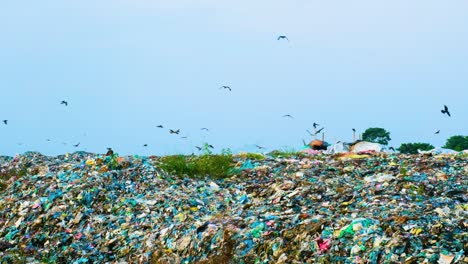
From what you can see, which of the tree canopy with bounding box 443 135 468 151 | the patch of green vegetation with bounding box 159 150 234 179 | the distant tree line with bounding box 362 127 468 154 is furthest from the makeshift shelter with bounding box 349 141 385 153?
the patch of green vegetation with bounding box 159 150 234 179

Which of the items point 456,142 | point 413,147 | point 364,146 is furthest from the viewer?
point 456,142

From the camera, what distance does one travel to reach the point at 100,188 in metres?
11.2

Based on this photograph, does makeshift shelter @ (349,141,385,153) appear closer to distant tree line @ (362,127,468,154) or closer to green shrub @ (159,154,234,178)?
distant tree line @ (362,127,468,154)

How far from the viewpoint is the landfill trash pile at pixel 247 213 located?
701 cm

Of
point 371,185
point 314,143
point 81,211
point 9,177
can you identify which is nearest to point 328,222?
point 371,185

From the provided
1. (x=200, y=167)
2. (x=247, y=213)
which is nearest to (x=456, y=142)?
(x=200, y=167)

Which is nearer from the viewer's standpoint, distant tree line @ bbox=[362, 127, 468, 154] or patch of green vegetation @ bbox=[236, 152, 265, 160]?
patch of green vegetation @ bbox=[236, 152, 265, 160]

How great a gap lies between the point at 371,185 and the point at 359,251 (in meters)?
3.16

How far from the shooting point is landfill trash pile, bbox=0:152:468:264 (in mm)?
7013

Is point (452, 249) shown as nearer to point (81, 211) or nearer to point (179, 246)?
point (179, 246)

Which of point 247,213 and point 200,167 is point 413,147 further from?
point 247,213

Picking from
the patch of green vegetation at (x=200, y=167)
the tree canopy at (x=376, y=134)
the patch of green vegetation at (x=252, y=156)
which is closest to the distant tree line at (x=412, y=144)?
the tree canopy at (x=376, y=134)

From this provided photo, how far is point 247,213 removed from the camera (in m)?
8.88

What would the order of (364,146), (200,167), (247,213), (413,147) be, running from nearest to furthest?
1. (247,213)
2. (200,167)
3. (364,146)
4. (413,147)
